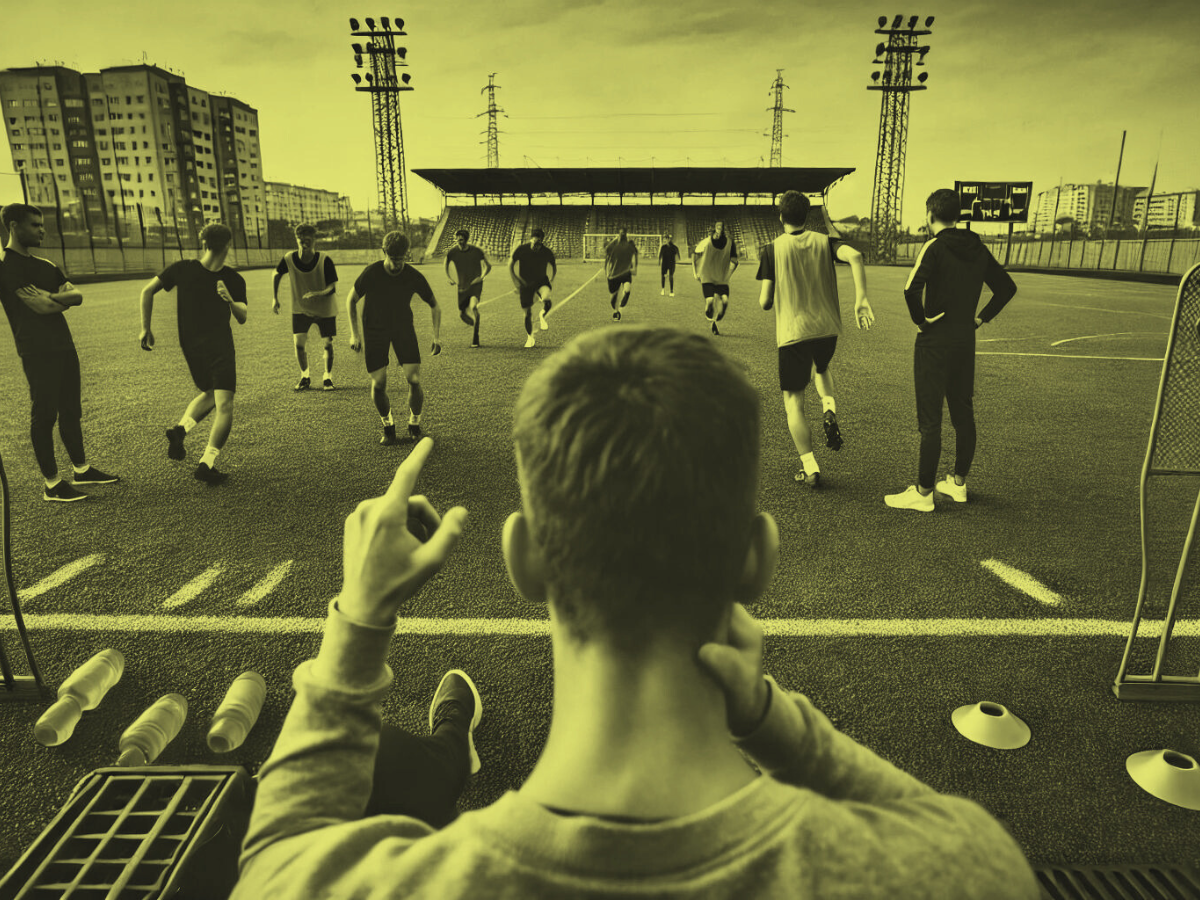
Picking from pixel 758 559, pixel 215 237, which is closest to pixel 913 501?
pixel 758 559

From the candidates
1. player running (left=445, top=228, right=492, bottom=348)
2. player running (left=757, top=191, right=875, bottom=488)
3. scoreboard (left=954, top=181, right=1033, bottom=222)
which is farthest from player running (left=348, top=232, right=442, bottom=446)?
scoreboard (left=954, top=181, right=1033, bottom=222)

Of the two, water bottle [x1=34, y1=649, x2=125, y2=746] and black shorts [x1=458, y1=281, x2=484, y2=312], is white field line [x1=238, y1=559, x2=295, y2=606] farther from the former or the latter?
black shorts [x1=458, y1=281, x2=484, y2=312]

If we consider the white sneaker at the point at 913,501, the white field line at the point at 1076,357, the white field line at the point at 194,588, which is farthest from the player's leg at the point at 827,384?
the white field line at the point at 1076,357

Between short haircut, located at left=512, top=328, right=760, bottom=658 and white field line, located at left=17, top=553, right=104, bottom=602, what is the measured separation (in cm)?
440

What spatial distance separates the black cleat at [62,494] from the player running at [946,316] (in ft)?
20.1

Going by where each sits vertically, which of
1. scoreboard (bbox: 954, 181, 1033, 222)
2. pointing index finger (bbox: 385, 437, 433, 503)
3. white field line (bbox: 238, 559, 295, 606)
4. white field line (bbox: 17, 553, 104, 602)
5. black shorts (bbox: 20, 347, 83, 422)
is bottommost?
white field line (bbox: 17, 553, 104, 602)

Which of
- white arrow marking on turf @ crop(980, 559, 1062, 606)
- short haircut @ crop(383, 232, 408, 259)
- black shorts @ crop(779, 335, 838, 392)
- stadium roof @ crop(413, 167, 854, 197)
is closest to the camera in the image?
white arrow marking on turf @ crop(980, 559, 1062, 606)

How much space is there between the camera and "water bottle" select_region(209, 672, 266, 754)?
2666 mm

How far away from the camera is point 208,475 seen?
18.9ft

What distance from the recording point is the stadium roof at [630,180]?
59750 mm

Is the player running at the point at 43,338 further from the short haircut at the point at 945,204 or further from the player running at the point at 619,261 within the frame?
the player running at the point at 619,261

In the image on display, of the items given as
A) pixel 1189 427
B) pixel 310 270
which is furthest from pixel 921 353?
pixel 310 270

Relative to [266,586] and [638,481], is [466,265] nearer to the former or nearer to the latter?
[266,586]

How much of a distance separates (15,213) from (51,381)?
1208mm
